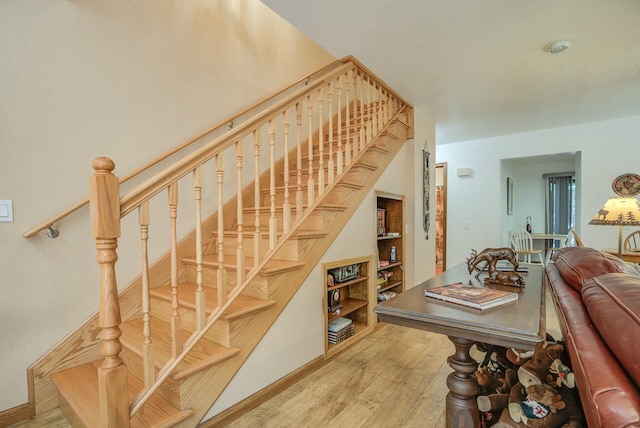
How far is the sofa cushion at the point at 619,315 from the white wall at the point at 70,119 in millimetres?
2313

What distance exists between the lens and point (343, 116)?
3.84 metres

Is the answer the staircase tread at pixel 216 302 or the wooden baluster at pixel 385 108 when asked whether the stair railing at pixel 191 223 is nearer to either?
the staircase tread at pixel 216 302

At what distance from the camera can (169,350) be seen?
62.9 inches

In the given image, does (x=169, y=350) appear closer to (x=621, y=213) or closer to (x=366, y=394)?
(x=366, y=394)

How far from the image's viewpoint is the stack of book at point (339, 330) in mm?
2518

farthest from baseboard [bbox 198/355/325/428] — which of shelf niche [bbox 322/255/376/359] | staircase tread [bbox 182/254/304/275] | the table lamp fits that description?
the table lamp

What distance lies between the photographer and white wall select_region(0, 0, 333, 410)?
5.31 ft

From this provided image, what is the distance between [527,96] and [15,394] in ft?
15.9

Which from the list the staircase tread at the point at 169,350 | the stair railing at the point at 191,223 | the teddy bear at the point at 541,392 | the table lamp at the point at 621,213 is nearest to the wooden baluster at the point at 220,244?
the stair railing at the point at 191,223

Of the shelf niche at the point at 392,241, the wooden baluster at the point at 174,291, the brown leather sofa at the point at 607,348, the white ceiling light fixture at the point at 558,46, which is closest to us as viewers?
the brown leather sofa at the point at 607,348

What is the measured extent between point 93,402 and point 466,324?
Result: 165cm

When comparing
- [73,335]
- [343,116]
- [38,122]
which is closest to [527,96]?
[343,116]

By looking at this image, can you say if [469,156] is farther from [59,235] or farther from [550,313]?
[59,235]

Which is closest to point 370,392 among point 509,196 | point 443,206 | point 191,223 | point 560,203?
point 191,223
